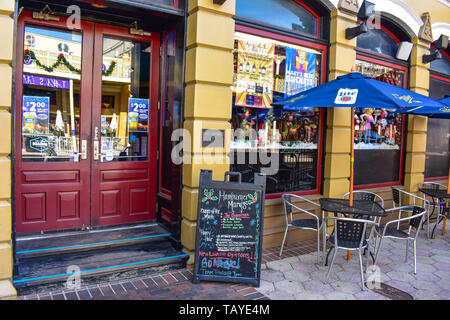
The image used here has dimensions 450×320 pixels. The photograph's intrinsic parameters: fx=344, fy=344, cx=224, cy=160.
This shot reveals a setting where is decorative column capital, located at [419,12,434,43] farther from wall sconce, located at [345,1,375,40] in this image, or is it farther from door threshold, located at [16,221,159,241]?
door threshold, located at [16,221,159,241]

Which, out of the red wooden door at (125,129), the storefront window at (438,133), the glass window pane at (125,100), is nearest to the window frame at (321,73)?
the red wooden door at (125,129)

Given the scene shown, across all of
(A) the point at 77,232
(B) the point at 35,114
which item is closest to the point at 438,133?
(A) the point at 77,232

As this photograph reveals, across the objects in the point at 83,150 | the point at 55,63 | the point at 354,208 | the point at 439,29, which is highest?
the point at 439,29

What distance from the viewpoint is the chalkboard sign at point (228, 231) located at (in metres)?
3.96

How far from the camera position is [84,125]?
4637mm

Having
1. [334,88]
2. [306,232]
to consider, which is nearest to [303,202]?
[306,232]

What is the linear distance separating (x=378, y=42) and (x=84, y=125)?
5.79 m

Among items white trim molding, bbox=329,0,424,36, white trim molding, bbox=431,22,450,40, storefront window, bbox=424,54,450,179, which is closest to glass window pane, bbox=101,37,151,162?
white trim molding, bbox=329,0,424,36

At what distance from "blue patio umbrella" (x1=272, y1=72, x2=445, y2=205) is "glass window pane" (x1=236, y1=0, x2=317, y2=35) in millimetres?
1437

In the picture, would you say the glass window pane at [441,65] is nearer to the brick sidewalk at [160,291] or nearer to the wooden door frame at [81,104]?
the brick sidewalk at [160,291]

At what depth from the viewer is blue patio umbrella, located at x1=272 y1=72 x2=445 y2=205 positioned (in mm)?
4121

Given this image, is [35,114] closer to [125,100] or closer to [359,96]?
[125,100]
